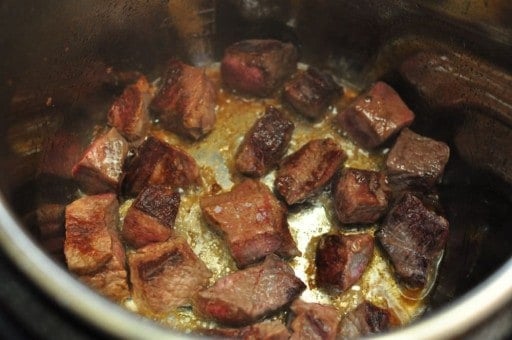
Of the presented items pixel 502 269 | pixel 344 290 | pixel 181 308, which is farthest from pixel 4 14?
pixel 502 269

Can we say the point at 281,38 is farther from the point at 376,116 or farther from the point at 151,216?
the point at 151,216

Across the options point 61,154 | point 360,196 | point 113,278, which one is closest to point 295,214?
point 360,196

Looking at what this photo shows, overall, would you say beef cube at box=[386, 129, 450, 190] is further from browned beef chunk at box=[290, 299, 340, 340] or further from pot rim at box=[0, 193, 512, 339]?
pot rim at box=[0, 193, 512, 339]

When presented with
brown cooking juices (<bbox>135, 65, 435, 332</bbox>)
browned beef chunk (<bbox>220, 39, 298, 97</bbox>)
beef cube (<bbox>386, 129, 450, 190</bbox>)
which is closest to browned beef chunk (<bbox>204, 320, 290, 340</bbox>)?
brown cooking juices (<bbox>135, 65, 435, 332</bbox>)

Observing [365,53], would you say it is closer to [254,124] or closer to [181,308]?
[254,124]

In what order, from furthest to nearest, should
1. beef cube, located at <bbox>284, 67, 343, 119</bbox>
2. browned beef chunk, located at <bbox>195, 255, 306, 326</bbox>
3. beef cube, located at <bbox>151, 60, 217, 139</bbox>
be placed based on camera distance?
beef cube, located at <bbox>284, 67, 343, 119</bbox>, beef cube, located at <bbox>151, 60, 217, 139</bbox>, browned beef chunk, located at <bbox>195, 255, 306, 326</bbox>

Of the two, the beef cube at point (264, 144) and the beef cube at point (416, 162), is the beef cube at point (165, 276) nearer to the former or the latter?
the beef cube at point (264, 144)
